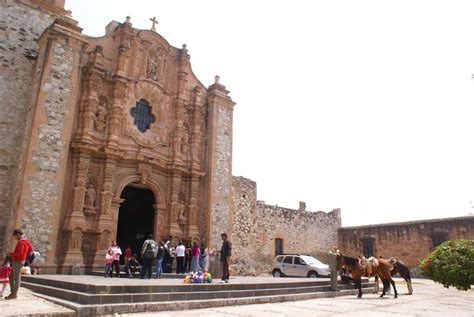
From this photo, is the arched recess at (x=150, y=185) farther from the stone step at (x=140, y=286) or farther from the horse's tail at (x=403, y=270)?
the horse's tail at (x=403, y=270)

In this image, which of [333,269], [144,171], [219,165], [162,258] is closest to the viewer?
[333,269]

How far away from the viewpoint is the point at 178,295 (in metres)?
7.96

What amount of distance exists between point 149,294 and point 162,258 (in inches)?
211

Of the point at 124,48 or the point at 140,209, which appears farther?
the point at 140,209

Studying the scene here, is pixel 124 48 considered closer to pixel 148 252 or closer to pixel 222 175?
pixel 222 175

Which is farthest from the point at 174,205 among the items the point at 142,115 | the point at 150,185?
the point at 142,115

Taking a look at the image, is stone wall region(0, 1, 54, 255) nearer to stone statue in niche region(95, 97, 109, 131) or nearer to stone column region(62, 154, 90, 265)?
stone column region(62, 154, 90, 265)

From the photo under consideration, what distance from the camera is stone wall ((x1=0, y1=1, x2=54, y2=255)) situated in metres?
13.1

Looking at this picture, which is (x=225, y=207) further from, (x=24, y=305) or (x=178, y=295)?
(x=24, y=305)

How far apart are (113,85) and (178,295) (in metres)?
10.4

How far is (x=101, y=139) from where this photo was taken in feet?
47.8

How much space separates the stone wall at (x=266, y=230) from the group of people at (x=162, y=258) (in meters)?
4.81

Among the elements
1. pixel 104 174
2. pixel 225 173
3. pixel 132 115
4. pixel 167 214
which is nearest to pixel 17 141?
pixel 104 174

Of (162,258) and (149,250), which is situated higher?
(149,250)
